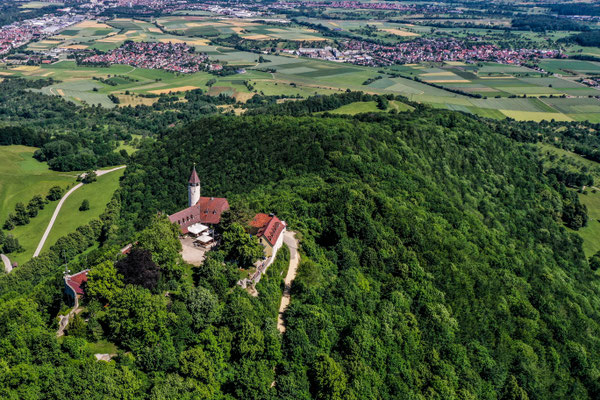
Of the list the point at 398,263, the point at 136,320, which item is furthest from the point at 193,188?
the point at 398,263

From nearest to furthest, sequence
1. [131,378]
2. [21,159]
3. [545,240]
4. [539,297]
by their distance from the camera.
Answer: [131,378] < [539,297] < [545,240] < [21,159]

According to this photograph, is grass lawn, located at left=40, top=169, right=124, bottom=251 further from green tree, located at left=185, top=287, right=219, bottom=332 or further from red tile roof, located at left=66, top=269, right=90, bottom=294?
green tree, located at left=185, top=287, right=219, bottom=332

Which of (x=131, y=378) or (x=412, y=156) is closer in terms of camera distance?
(x=131, y=378)

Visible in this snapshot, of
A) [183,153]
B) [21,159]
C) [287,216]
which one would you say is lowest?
[21,159]

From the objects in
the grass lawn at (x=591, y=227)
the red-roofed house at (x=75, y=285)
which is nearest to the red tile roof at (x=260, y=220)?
the red-roofed house at (x=75, y=285)

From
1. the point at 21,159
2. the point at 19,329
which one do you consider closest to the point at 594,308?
the point at 19,329

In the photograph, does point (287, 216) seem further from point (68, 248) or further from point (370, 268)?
point (68, 248)

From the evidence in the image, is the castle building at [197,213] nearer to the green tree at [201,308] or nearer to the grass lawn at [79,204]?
the green tree at [201,308]
